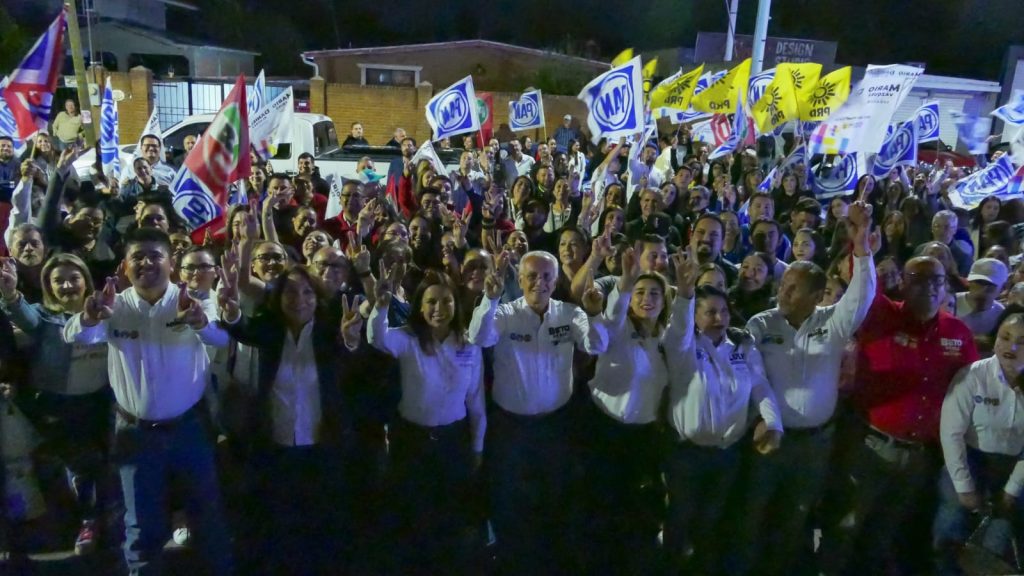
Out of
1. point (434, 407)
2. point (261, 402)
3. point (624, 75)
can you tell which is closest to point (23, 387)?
point (261, 402)

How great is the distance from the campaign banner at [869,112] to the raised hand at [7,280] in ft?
25.6

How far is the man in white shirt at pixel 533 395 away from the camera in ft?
11.8

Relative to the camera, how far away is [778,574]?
3.71 meters

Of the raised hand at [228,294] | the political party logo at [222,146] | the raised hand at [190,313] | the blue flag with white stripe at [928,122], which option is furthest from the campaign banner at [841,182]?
the raised hand at [190,313]

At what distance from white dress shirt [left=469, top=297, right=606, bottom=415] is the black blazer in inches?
28.5

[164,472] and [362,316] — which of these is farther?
[362,316]

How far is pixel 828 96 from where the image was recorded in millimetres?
8633

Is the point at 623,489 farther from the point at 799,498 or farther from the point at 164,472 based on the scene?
the point at 164,472

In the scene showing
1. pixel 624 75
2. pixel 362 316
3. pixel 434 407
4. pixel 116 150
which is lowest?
pixel 434 407

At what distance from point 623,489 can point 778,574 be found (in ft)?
2.81

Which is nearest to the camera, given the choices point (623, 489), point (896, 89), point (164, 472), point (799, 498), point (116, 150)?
point (164, 472)

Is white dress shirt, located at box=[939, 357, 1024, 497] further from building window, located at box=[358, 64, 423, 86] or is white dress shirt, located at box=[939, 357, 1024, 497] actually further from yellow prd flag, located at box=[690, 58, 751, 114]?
building window, located at box=[358, 64, 423, 86]

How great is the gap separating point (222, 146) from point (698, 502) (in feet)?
11.4

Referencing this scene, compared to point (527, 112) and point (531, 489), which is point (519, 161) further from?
point (531, 489)
